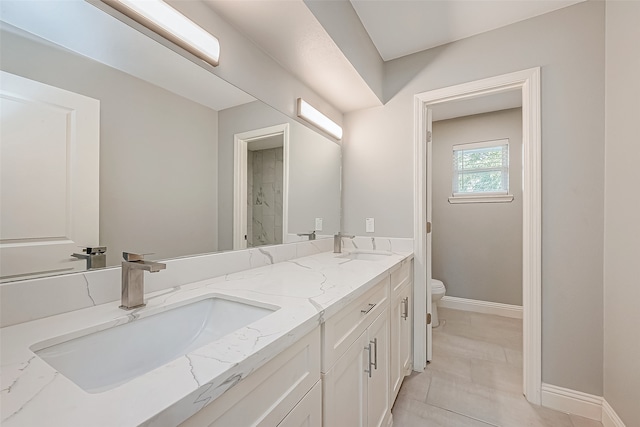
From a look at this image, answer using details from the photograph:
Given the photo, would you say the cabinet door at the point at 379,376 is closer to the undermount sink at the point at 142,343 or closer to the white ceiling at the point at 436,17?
the undermount sink at the point at 142,343

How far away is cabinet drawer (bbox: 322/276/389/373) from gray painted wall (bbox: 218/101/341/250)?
644 millimetres

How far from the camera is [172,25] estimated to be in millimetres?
999

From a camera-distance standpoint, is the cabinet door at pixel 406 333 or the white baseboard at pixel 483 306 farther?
the white baseboard at pixel 483 306

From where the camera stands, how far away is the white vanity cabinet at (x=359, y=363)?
79 cm

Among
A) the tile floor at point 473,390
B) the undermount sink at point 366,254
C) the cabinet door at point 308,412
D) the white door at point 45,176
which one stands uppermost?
the white door at point 45,176

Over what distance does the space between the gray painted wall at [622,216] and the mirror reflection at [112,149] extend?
1792 millimetres

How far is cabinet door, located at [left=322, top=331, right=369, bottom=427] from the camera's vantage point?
0.78 m

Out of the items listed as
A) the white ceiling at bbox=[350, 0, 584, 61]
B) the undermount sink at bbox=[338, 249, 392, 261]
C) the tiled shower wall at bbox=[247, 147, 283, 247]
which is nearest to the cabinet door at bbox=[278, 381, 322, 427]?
the tiled shower wall at bbox=[247, 147, 283, 247]

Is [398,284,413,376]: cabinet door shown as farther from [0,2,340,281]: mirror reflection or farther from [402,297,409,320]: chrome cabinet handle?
[0,2,340,281]: mirror reflection

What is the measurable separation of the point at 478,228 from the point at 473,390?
6.09 ft

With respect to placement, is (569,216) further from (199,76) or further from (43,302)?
(43,302)

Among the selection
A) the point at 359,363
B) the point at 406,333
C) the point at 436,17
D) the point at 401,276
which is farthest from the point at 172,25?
the point at 406,333

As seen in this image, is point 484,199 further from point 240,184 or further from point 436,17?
point 240,184

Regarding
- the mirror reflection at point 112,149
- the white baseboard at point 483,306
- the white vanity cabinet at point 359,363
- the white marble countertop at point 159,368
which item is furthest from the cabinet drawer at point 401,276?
the white baseboard at point 483,306
